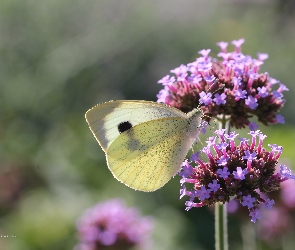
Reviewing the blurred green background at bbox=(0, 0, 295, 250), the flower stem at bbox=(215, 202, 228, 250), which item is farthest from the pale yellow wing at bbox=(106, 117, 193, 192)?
the blurred green background at bbox=(0, 0, 295, 250)

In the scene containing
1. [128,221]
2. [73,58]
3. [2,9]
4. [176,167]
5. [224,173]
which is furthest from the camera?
[2,9]

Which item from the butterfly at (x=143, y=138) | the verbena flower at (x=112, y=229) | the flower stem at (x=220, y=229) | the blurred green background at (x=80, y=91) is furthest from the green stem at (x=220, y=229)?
the blurred green background at (x=80, y=91)

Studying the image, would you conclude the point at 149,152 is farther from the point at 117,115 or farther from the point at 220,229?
the point at 220,229

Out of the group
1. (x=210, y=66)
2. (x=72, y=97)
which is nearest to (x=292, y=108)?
(x=72, y=97)

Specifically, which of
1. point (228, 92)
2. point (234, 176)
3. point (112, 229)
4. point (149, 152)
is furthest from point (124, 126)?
point (112, 229)

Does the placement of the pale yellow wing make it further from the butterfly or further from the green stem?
the green stem

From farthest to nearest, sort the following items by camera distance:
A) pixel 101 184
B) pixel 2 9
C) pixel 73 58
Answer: pixel 2 9
pixel 73 58
pixel 101 184

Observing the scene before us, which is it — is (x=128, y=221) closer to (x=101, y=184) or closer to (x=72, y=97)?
(x=101, y=184)
